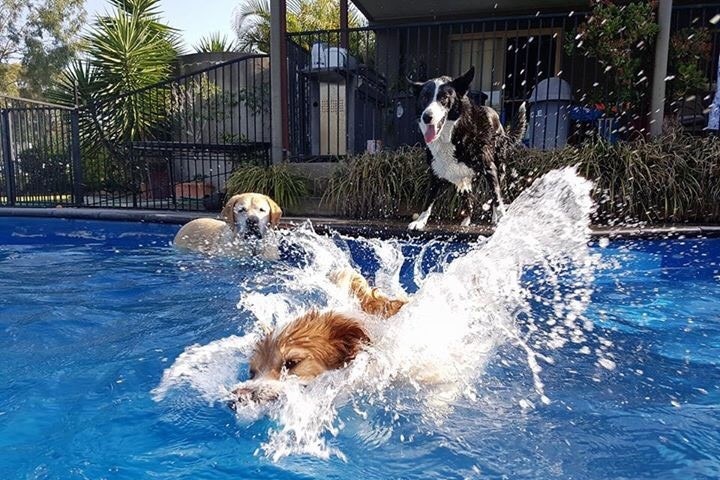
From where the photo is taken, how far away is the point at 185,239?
6320 millimetres

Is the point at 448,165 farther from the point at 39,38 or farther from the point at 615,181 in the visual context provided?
the point at 39,38

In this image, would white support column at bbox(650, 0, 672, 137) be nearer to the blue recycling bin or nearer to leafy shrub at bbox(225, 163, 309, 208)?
the blue recycling bin

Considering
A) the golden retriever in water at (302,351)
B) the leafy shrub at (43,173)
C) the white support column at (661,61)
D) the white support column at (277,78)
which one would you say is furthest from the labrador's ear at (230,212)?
the leafy shrub at (43,173)

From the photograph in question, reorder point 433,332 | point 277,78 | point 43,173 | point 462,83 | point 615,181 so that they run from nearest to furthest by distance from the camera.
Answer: point 433,332 → point 462,83 → point 615,181 → point 277,78 → point 43,173

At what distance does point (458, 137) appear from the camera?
592 centimetres

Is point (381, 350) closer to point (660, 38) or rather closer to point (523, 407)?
point (523, 407)

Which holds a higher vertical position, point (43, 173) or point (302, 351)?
point (43, 173)

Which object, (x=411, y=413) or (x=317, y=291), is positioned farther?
(x=317, y=291)

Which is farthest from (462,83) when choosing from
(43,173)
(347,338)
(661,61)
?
(43,173)

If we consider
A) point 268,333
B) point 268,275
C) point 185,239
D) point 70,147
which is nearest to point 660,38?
point 268,275

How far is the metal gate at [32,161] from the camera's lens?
34.8 ft

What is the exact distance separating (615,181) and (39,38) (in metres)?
31.3

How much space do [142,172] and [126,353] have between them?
8457 millimetres

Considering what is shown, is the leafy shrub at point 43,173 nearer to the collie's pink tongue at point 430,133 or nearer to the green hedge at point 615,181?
the green hedge at point 615,181
